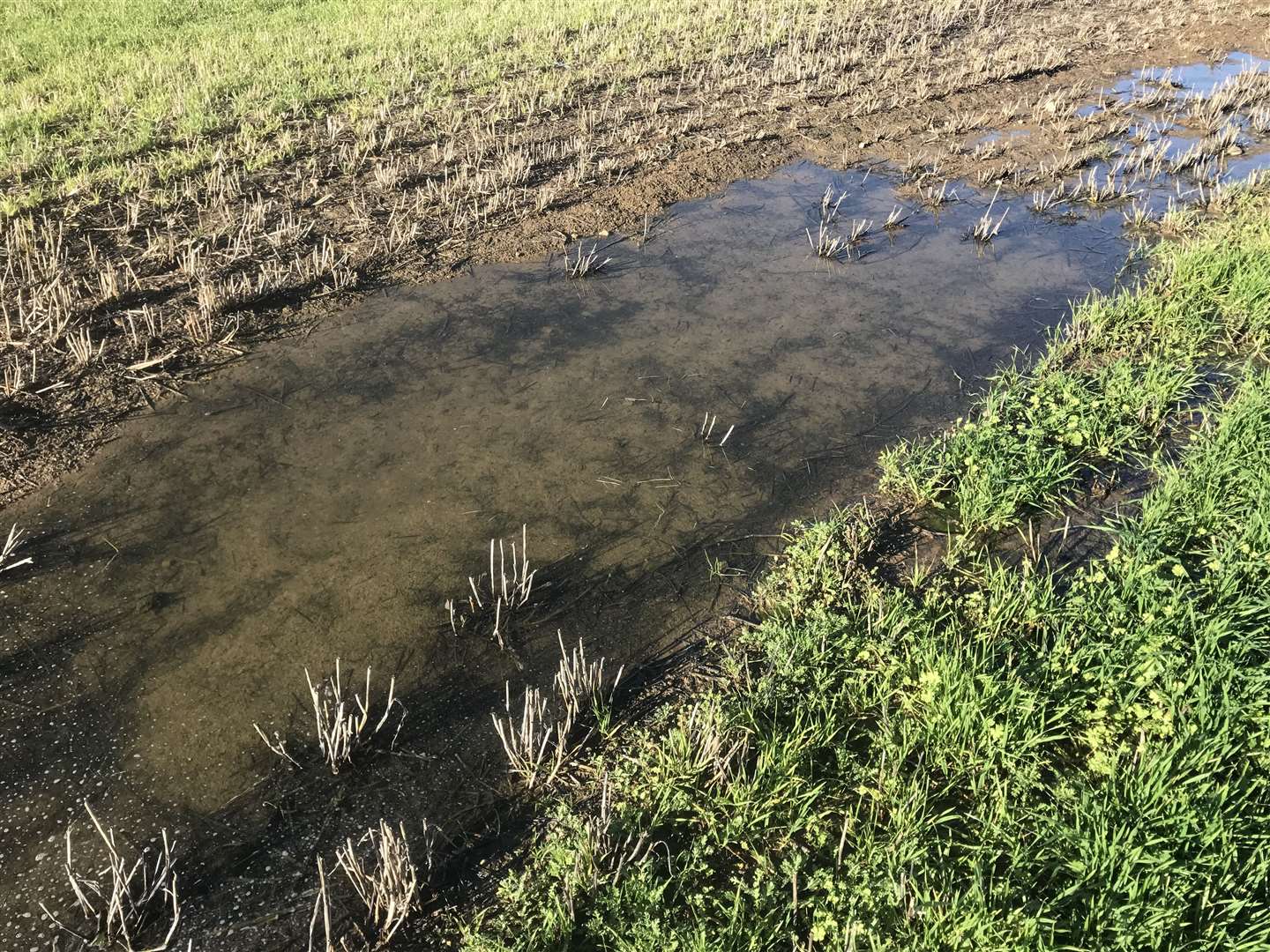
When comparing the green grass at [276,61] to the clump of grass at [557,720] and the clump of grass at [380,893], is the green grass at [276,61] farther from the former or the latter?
the clump of grass at [380,893]

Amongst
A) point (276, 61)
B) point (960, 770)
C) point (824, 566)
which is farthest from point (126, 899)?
point (276, 61)

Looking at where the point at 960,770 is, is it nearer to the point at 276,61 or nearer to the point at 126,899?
the point at 126,899

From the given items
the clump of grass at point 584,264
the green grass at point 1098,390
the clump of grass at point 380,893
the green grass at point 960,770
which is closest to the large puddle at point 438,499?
the clump of grass at point 584,264

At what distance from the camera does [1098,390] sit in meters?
6.74

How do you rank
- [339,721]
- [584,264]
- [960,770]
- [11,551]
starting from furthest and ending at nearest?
1. [584,264]
2. [11,551]
3. [339,721]
4. [960,770]

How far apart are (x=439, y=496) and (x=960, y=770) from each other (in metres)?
3.79

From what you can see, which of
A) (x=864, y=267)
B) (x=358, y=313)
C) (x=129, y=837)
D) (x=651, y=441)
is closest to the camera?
(x=129, y=837)

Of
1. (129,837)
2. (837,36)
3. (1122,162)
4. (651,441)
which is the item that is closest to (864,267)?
(651,441)

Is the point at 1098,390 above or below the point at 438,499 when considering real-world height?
above

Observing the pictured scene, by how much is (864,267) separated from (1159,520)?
4.84 m

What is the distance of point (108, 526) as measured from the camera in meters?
5.24

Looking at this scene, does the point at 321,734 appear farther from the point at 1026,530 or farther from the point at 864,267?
the point at 864,267

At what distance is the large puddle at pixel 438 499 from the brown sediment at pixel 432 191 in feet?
1.90

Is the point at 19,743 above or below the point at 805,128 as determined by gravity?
below
